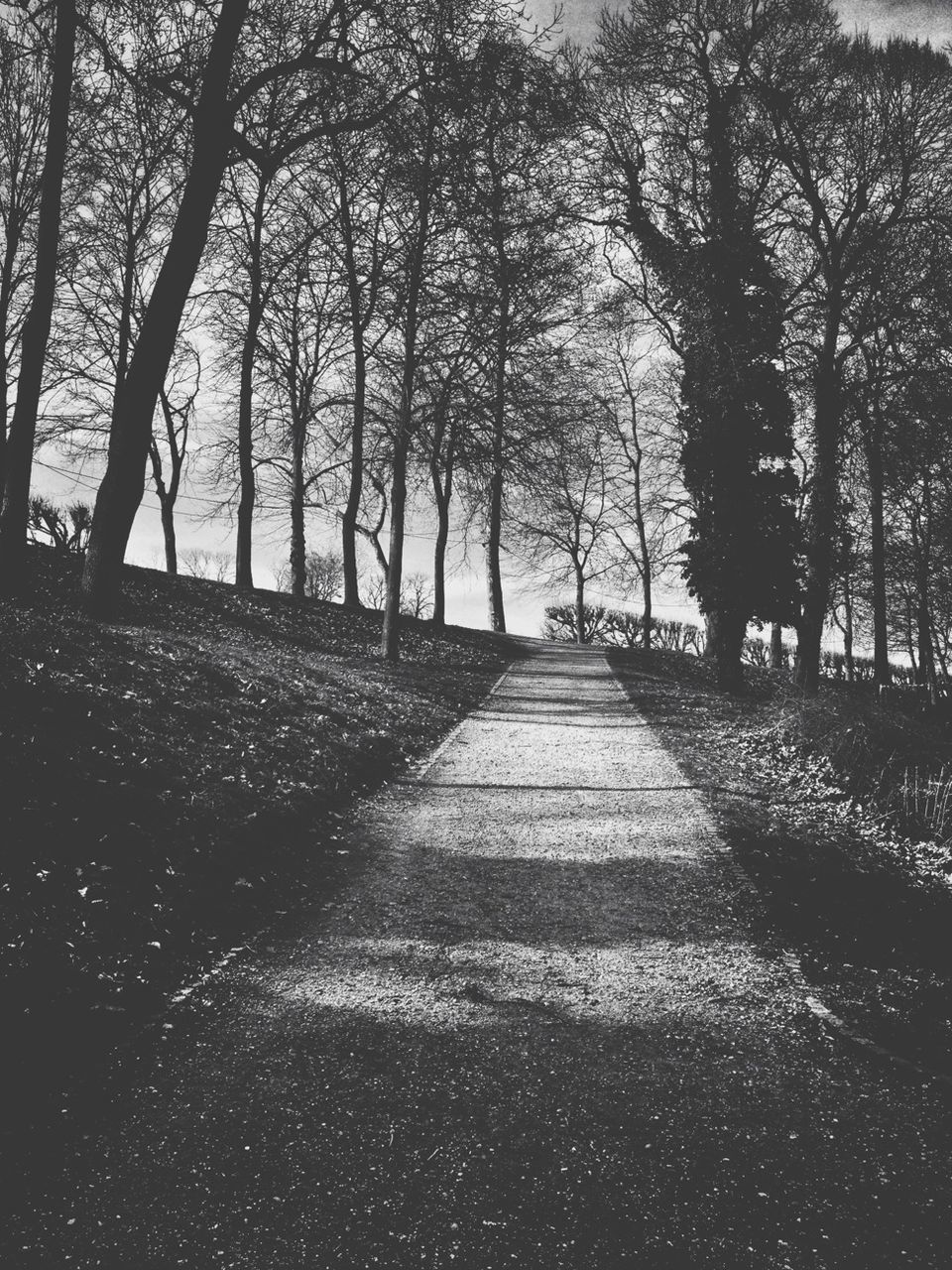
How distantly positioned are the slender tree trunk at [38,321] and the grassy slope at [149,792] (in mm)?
957

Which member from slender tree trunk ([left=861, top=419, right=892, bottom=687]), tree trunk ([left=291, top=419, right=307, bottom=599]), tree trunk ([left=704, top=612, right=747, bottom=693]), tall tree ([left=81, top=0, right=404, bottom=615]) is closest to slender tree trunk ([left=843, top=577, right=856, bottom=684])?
slender tree trunk ([left=861, top=419, right=892, bottom=687])

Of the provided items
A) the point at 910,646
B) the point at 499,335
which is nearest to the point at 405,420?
the point at 499,335

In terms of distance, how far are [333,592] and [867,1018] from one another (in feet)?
183

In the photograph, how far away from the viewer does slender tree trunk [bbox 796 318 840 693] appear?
13875mm

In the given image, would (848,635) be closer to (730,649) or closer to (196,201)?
(730,649)

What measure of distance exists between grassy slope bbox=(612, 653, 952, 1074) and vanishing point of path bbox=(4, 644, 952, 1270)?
347 millimetres

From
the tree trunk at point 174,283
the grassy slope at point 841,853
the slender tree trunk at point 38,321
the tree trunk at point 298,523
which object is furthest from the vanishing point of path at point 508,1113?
the tree trunk at point 298,523

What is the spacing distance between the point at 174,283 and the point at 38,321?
2.67m

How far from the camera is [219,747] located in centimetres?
724

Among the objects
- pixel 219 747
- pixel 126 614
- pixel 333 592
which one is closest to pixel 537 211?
pixel 126 614

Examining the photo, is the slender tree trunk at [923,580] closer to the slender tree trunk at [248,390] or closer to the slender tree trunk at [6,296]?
the slender tree trunk at [248,390]

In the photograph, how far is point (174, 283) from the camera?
9.31m

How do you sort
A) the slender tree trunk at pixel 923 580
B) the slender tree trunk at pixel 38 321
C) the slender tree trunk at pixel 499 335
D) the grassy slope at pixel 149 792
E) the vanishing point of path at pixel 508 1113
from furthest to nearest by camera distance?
the slender tree trunk at pixel 923 580, the slender tree trunk at pixel 499 335, the slender tree trunk at pixel 38 321, the grassy slope at pixel 149 792, the vanishing point of path at pixel 508 1113

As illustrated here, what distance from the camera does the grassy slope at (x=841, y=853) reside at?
396 cm
